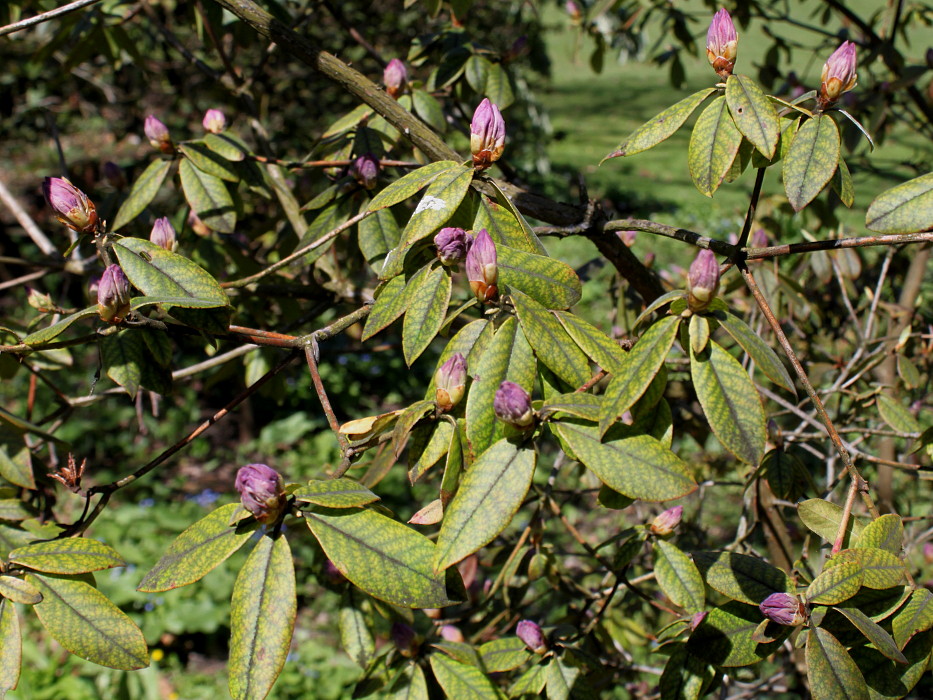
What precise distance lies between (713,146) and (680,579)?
55cm

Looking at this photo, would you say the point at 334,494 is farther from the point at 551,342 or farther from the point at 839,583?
the point at 839,583

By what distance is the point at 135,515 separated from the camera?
3482 millimetres

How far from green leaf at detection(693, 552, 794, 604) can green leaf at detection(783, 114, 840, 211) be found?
386mm

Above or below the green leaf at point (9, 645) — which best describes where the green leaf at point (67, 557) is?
above

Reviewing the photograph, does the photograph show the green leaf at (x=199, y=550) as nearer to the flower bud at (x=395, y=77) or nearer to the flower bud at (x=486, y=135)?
the flower bud at (x=486, y=135)

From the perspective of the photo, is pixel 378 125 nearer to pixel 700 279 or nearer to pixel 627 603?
pixel 700 279

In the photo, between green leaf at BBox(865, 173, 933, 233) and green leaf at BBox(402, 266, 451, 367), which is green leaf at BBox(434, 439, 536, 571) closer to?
green leaf at BBox(402, 266, 451, 367)

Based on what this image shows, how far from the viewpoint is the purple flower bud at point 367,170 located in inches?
43.5

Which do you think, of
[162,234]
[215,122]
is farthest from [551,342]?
[215,122]

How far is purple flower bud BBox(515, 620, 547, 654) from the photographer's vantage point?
3.41ft

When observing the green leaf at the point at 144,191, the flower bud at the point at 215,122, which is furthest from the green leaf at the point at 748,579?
the flower bud at the point at 215,122

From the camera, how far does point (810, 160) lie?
0.73 meters

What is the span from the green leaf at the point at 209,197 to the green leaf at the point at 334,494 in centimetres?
64

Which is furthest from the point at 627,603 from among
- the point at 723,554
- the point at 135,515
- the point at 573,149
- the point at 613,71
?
the point at 613,71
